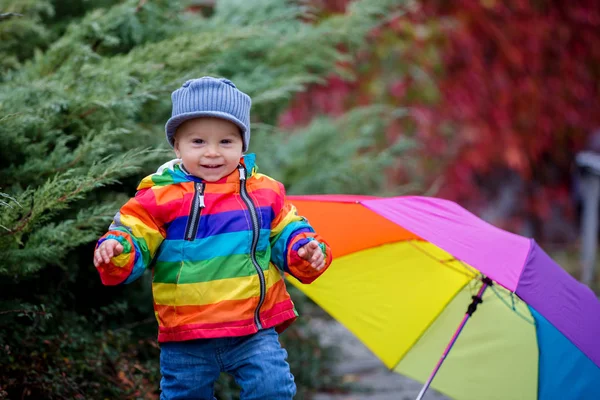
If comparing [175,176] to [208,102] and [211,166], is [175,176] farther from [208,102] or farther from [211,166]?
[208,102]

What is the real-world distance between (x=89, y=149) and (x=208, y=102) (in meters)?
0.66

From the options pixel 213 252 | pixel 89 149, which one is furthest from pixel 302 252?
pixel 89 149

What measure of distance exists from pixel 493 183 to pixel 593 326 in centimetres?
807

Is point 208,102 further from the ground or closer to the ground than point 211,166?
further from the ground

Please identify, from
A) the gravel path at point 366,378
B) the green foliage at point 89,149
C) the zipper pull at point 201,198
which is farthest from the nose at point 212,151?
the gravel path at point 366,378

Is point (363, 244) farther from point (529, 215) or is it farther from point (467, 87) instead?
point (529, 215)

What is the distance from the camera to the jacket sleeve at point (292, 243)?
251cm

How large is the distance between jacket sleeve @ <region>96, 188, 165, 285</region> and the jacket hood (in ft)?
0.10

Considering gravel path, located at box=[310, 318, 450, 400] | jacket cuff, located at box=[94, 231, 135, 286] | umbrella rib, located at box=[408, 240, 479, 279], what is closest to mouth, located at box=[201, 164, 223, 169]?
jacket cuff, located at box=[94, 231, 135, 286]

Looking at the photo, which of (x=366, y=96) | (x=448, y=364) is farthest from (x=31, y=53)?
(x=366, y=96)

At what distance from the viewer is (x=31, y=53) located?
12.8 feet

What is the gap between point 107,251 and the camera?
7.34 ft

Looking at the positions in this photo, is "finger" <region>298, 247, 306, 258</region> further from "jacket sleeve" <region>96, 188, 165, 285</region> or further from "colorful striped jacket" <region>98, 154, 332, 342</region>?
"jacket sleeve" <region>96, 188, 165, 285</region>

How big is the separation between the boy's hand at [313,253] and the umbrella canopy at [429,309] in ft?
1.45
